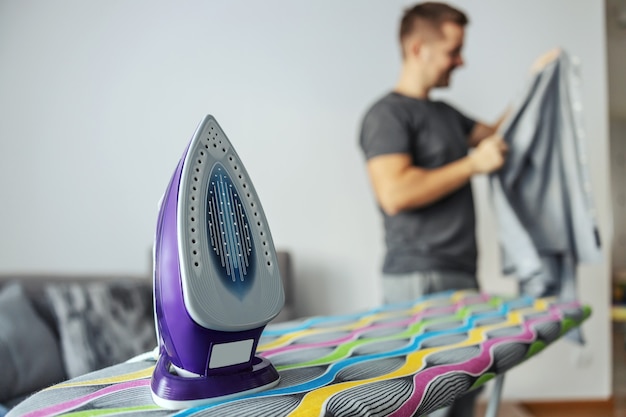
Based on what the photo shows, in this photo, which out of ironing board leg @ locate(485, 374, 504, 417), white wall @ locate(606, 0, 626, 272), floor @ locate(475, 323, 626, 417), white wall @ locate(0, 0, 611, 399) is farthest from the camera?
white wall @ locate(606, 0, 626, 272)

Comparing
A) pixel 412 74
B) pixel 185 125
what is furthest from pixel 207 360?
pixel 185 125

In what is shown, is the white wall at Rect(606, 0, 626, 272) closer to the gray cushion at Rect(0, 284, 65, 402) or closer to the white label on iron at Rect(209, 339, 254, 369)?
the gray cushion at Rect(0, 284, 65, 402)

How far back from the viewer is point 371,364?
606 millimetres

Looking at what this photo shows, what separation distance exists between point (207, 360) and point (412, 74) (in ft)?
3.63

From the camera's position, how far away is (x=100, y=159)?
2037 millimetres

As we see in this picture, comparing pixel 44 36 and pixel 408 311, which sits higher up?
pixel 44 36

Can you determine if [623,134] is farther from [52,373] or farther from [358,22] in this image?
[52,373]

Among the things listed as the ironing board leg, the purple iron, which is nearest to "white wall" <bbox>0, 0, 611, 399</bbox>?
the ironing board leg

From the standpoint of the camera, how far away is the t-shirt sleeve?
1248 millimetres

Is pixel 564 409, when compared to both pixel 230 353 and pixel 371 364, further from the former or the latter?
pixel 230 353

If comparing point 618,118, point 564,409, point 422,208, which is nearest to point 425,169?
point 422,208

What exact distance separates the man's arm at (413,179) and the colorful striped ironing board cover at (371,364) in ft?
0.89

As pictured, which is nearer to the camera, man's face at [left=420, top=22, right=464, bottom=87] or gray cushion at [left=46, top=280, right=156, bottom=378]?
man's face at [left=420, top=22, right=464, bottom=87]

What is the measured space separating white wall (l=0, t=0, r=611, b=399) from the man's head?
69cm
